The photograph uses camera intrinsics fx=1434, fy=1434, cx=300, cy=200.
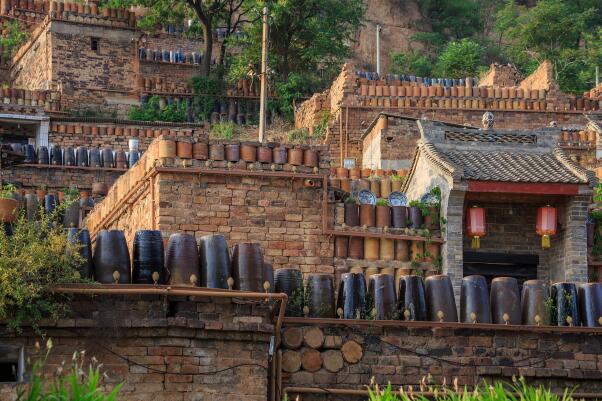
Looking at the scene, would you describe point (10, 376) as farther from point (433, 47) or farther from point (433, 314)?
point (433, 47)

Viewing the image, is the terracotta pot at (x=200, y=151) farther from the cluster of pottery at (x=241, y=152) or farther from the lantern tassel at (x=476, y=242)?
the lantern tassel at (x=476, y=242)

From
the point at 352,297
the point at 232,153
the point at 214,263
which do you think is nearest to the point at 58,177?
the point at 232,153

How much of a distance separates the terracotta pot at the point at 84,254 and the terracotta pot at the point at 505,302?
6.17 metres

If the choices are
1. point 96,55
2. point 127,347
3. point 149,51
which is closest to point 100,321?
point 127,347

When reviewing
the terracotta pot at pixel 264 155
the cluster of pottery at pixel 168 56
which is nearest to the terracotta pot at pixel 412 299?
the terracotta pot at pixel 264 155

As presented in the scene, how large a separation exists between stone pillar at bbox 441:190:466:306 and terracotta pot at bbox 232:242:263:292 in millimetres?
7404

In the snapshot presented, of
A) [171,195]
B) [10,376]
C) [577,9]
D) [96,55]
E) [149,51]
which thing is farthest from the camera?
[577,9]

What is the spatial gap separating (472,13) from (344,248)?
3917 centimetres

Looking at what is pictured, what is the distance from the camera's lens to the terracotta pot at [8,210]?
23014 mm

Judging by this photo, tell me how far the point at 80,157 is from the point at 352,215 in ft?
39.4

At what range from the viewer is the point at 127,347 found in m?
19.3

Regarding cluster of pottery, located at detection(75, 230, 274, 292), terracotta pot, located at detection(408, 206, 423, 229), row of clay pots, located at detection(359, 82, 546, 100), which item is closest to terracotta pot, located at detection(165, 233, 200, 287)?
cluster of pottery, located at detection(75, 230, 274, 292)

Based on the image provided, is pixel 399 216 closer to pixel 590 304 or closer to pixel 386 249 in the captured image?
pixel 386 249

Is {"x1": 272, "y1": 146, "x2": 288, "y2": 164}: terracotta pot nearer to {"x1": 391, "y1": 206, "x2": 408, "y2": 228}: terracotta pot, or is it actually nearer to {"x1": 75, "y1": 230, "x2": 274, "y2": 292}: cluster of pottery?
{"x1": 391, "y1": 206, "x2": 408, "y2": 228}: terracotta pot
